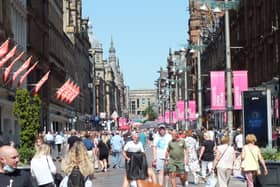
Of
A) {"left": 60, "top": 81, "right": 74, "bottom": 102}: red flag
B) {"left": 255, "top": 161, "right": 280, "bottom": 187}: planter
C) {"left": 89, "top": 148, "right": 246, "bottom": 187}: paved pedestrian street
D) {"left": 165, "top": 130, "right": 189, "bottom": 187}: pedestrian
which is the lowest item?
{"left": 89, "top": 148, "right": 246, "bottom": 187}: paved pedestrian street

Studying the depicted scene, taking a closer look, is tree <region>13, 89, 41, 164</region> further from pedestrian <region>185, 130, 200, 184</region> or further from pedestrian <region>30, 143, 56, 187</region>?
pedestrian <region>30, 143, 56, 187</region>

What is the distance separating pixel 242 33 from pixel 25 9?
59.4 feet

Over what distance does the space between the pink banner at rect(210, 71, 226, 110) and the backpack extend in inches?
1049

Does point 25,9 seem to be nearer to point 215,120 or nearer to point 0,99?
point 0,99

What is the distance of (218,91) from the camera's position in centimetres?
3778

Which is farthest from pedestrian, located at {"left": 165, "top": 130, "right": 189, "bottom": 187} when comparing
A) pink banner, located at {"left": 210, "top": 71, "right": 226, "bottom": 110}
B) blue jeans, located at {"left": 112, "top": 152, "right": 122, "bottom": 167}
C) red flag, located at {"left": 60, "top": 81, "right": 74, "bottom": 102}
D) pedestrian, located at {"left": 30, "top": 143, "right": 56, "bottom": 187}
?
red flag, located at {"left": 60, "top": 81, "right": 74, "bottom": 102}

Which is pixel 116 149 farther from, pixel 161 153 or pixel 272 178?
pixel 272 178

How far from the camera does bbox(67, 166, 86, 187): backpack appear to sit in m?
11.1

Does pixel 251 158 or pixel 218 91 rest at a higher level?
pixel 218 91

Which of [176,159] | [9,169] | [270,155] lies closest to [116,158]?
[176,159]

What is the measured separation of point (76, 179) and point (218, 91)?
27.0m

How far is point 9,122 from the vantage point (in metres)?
61.2

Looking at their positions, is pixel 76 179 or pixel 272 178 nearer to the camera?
pixel 76 179

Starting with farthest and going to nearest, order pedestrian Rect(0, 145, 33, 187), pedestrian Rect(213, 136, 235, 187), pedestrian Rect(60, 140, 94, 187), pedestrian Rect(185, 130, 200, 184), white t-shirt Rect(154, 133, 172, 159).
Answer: pedestrian Rect(185, 130, 200, 184) → white t-shirt Rect(154, 133, 172, 159) → pedestrian Rect(213, 136, 235, 187) → pedestrian Rect(60, 140, 94, 187) → pedestrian Rect(0, 145, 33, 187)
